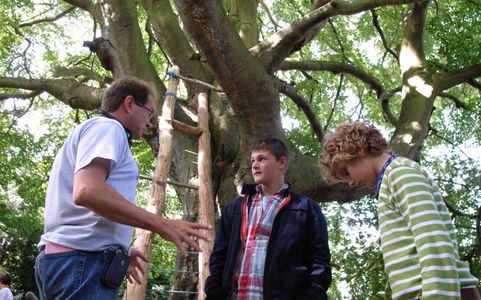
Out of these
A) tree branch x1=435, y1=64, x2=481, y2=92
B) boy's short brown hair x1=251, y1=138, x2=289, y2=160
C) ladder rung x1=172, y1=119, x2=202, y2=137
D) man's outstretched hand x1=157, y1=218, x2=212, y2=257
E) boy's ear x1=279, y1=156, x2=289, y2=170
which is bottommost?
man's outstretched hand x1=157, y1=218, x2=212, y2=257

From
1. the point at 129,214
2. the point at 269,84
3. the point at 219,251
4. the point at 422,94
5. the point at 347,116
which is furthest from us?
the point at 347,116

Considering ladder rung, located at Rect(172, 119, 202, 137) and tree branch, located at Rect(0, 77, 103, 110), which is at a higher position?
tree branch, located at Rect(0, 77, 103, 110)

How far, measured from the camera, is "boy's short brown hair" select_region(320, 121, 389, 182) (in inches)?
95.9

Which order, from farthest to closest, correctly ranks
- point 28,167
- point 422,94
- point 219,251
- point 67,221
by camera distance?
point 28,167
point 422,94
point 219,251
point 67,221

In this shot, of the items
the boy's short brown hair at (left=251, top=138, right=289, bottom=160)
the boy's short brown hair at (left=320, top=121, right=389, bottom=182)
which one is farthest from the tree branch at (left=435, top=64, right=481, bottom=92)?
the boy's short brown hair at (left=320, top=121, right=389, bottom=182)

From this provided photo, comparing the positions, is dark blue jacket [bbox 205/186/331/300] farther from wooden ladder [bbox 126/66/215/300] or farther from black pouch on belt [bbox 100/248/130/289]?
black pouch on belt [bbox 100/248/130/289]

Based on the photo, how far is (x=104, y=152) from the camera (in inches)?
87.7

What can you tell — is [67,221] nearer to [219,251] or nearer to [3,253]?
[219,251]

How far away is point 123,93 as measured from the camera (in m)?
2.61

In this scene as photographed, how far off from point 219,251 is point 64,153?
132 cm

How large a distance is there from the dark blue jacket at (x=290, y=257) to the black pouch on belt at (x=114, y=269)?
995 millimetres

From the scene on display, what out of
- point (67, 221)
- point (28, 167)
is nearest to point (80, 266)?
point (67, 221)

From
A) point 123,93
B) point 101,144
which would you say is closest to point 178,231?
point 101,144

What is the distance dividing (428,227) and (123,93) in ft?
4.77
